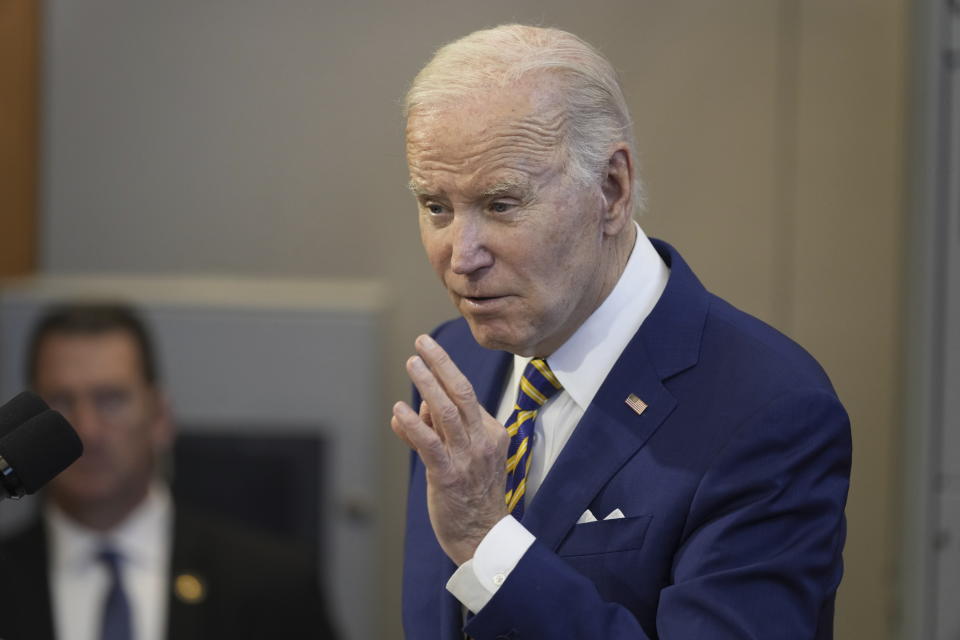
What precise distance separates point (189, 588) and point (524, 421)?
157cm

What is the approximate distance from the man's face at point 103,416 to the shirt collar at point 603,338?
1.63 m

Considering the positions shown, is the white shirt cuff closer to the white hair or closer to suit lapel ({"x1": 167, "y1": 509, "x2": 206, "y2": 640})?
the white hair

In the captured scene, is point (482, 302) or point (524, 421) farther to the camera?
point (524, 421)

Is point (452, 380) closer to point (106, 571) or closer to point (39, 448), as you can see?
point (39, 448)

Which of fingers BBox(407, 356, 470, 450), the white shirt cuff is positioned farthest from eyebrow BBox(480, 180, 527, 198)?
the white shirt cuff

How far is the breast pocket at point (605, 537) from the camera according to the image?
134 cm

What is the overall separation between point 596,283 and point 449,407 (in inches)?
12.8

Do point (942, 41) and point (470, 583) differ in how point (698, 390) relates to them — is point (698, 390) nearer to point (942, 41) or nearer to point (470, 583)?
point (470, 583)

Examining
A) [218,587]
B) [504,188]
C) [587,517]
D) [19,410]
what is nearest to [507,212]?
[504,188]

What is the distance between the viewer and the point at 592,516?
4.51ft

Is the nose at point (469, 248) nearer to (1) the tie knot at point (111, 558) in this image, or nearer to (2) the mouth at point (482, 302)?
(2) the mouth at point (482, 302)

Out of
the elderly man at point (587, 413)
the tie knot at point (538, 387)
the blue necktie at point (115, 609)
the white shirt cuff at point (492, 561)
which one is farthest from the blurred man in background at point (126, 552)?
the white shirt cuff at point (492, 561)

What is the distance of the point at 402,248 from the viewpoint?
3.25m

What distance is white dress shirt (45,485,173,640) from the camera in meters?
2.75
